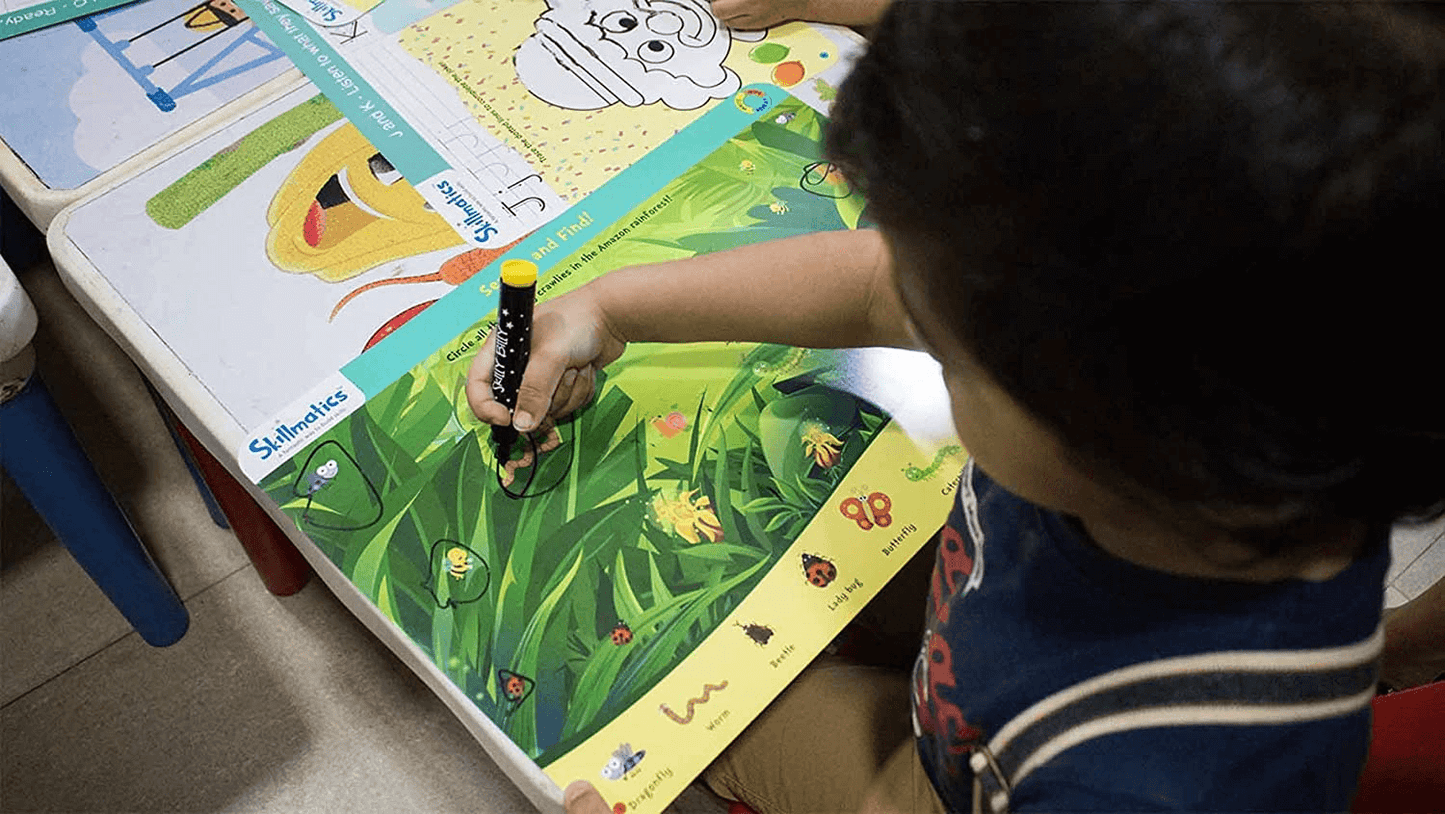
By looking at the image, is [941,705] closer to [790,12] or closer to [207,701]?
[790,12]

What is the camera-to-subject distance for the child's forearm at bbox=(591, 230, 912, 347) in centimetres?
68

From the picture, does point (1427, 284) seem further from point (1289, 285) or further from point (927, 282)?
point (927, 282)

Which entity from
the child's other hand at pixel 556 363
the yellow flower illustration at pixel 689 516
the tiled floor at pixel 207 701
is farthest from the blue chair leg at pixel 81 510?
the yellow flower illustration at pixel 689 516

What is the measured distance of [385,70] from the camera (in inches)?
31.4

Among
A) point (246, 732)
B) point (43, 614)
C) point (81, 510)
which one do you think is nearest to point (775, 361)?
point (81, 510)

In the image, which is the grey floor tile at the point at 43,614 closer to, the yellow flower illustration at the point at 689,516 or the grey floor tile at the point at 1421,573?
the yellow flower illustration at the point at 689,516

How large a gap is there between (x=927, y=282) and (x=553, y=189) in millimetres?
415

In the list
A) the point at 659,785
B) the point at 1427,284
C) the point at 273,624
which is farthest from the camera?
the point at 273,624

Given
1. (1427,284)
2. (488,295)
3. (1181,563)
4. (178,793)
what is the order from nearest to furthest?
1. (1427,284)
2. (1181,563)
3. (488,295)
4. (178,793)

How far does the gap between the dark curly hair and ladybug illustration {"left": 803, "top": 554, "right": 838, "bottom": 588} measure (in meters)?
0.26

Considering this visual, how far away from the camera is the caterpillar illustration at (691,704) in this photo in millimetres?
580

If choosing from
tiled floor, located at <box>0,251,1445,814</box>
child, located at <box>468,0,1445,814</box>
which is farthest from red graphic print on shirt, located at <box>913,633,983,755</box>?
tiled floor, located at <box>0,251,1445,814</box>

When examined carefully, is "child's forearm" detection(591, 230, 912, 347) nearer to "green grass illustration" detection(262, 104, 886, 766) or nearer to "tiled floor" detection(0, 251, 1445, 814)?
"green grass illustration" detection(262, 104, 886, 766)

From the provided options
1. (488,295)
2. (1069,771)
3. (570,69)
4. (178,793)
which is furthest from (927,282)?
(178,793)
